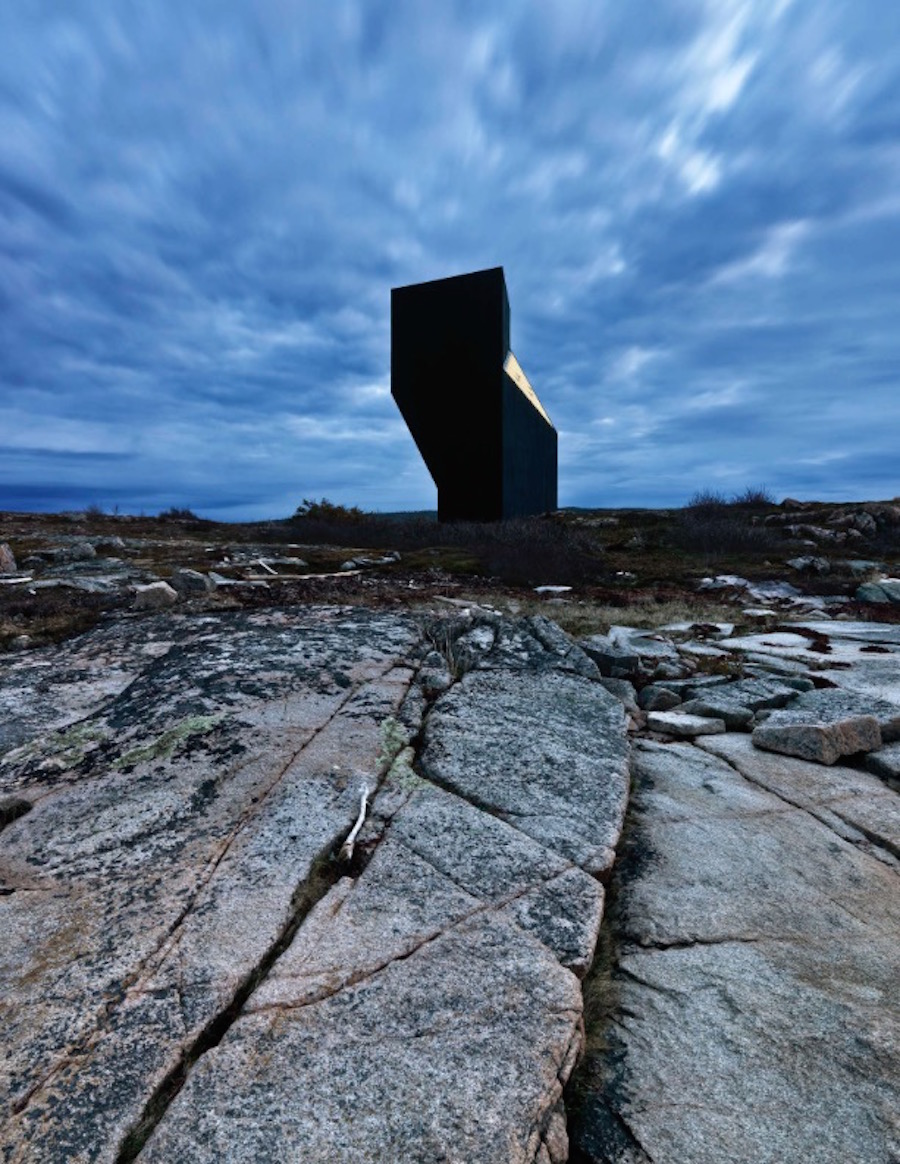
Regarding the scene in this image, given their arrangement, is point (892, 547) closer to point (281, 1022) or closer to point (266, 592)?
A: point (266, 592)

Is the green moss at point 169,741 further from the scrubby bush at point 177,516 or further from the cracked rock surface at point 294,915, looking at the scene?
the scrubby bush at point 177,516

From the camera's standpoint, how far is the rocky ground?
1.70 meters

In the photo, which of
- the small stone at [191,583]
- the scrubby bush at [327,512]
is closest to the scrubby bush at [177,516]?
the scrubby bush at [327,512]

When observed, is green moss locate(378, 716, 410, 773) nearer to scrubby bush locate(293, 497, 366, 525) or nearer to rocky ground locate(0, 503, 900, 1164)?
rocky ground locate(0, 503, 900, 1164)

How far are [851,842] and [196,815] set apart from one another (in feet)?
10.7

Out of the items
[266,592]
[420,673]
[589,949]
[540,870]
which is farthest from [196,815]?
[266,592]

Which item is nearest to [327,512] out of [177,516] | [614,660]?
[177,516]

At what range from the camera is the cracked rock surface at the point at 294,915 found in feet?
5.44

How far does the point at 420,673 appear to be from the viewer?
4.94 m

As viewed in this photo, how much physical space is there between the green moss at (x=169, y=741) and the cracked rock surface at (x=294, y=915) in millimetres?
17

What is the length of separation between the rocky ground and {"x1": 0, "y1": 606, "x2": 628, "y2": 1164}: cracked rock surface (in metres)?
0.01

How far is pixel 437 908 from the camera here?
2404mm

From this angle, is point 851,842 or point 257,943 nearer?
point 257,943

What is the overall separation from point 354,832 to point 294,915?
1.71ft
